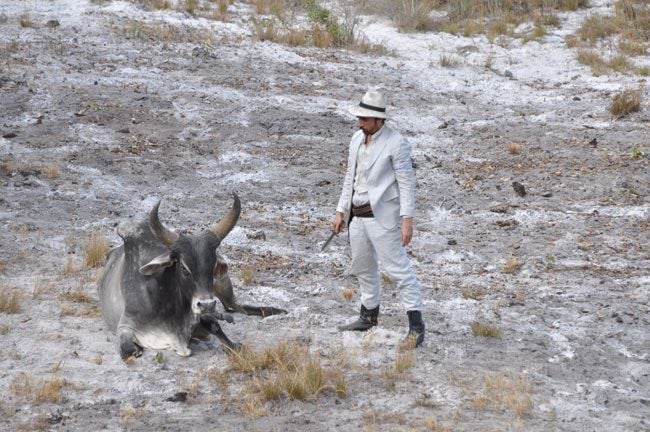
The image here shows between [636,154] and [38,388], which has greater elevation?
[636,154]

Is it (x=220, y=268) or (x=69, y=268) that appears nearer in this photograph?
(x=220, y=268)

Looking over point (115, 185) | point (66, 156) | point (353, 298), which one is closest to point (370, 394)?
point (353, 298)

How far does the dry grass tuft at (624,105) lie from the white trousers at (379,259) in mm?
7808

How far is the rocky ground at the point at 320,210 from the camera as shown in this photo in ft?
23.6

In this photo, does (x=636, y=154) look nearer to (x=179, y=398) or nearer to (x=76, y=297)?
(x=76, y=297)

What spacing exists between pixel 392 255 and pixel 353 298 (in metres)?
1.55

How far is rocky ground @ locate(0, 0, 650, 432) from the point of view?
283 inches

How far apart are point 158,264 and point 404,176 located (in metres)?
1.97

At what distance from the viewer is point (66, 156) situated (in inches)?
499

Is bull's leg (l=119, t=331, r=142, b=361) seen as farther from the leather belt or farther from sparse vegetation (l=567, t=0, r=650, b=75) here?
sparse vegetation (l=567, t=0, r=650, b=75)

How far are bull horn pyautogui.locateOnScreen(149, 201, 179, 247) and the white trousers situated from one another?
139 centimetres

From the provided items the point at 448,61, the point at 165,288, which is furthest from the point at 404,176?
the point at 448,61

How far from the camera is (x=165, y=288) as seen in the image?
8070 millimetres

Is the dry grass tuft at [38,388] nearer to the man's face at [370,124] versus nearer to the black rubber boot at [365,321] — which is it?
the black rubber boot at [365,321]
